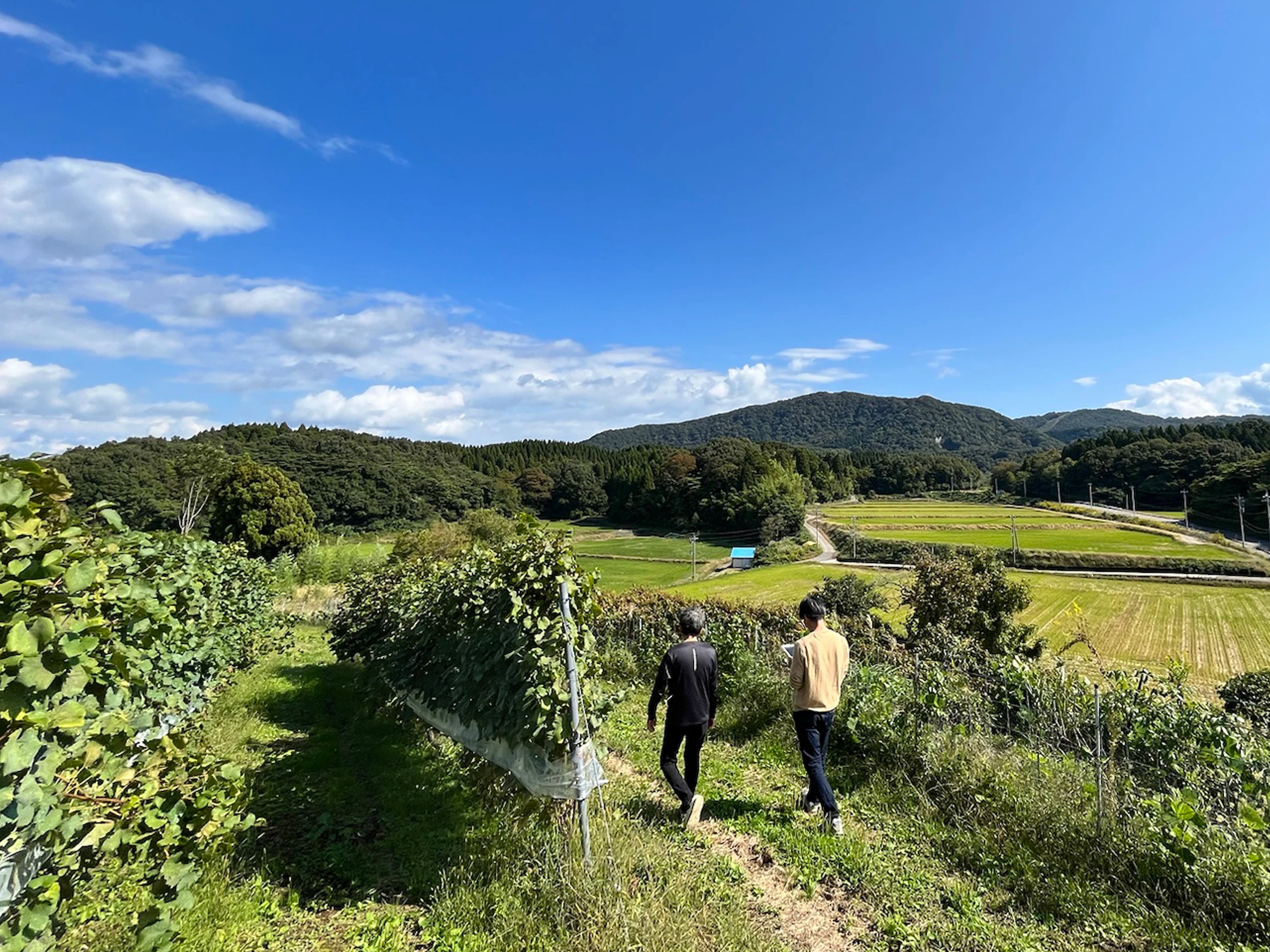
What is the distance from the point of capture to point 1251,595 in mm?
40938

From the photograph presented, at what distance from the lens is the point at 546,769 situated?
4.01 metres

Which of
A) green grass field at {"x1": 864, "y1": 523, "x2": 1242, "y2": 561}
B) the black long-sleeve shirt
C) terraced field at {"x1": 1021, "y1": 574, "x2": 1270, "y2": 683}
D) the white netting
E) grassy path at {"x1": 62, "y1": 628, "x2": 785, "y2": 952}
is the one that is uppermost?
the black long-sleeve shirt

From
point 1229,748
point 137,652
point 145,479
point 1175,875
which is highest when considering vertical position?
point 145,479

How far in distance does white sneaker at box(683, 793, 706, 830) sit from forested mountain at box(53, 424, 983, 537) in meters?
43.9

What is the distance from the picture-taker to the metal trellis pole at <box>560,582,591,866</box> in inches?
144

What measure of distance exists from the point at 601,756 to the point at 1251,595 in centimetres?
5787

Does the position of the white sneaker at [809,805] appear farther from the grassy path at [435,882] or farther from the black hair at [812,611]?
the black hair at [812,611]

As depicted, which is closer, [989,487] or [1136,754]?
[1136,754]

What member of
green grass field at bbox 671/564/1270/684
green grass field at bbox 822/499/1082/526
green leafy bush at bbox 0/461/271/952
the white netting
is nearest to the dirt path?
the white netting

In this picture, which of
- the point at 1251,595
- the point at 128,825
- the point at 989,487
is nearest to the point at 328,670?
the point at 128,825

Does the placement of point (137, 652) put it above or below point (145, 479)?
below

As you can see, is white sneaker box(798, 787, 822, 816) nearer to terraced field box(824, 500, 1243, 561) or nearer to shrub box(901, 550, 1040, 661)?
shrub box(901, 550, 1040, 661)

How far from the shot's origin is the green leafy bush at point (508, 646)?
3998mm

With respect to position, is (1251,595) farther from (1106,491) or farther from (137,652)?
(1106,491)
